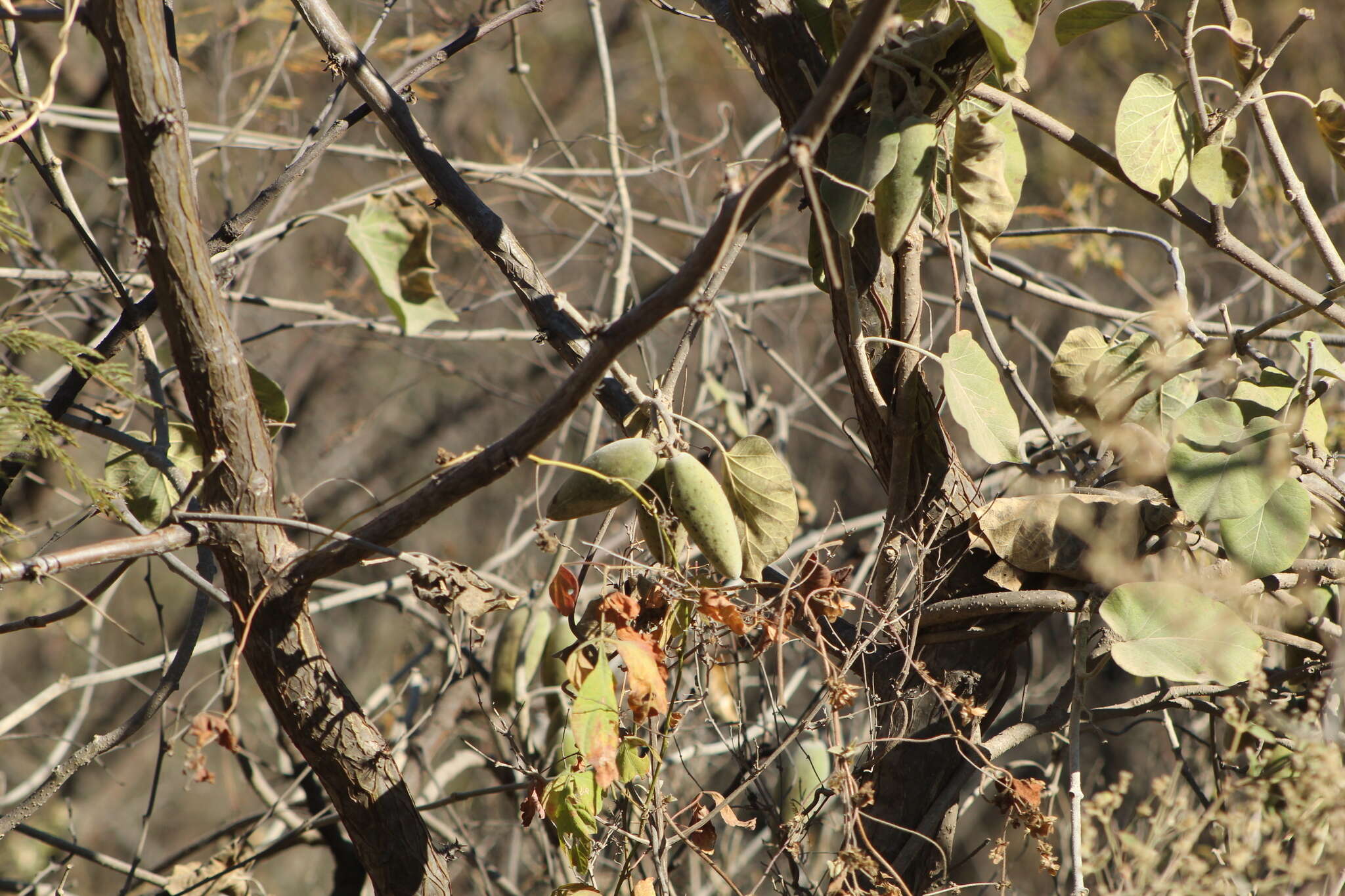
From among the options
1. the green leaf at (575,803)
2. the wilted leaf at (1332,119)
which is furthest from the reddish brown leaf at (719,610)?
the wilted leaf at (1332,119)

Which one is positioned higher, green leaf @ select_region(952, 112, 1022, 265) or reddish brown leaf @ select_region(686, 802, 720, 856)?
green leaf @ select_region(952, 112, 1022, 265)

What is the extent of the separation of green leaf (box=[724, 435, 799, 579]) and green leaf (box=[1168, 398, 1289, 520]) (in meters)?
0.35

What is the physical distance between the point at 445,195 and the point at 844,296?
415 millimetres

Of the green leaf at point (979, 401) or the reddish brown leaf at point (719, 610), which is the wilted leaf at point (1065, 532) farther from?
the reddish brown leaf at point (719, 610)

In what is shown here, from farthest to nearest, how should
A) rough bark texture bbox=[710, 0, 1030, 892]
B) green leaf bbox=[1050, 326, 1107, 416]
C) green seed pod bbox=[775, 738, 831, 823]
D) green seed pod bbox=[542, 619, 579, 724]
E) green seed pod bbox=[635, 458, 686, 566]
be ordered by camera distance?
green seed pod bbox=[542, 619, 579, 724], green seed pod bbox=[775, 738, 831, 823], green leaf bbox=[1050, 326, 1107, 416], rough bark texture bbox=[710, 0, 1030, 892], green seed pod bbox=[635, 458, 686, 566]

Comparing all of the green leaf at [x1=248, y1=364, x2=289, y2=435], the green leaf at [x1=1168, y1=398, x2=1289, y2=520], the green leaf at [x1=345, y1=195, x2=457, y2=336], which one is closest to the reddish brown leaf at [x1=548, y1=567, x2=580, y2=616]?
the green leaf at [x1=248, y1=364, x2=289, y2=435]

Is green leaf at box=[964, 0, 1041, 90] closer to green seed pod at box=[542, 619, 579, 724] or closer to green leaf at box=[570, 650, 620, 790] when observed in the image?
green leaf at box=[570, 650, 620, 790]

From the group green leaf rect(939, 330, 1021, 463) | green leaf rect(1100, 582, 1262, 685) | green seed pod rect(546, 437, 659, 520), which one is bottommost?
green leaf rect(1100, 582, 1262, 685)

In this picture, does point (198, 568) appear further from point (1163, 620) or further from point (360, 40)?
point (360, 40)

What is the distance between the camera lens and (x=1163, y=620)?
2.82ft

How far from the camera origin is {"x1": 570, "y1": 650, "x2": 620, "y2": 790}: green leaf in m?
0.75

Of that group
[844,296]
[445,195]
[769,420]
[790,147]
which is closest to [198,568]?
[445,195]

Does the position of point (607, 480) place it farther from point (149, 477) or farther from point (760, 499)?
point (149, 477)

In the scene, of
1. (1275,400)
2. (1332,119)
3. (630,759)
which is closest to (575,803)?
(630,759)
